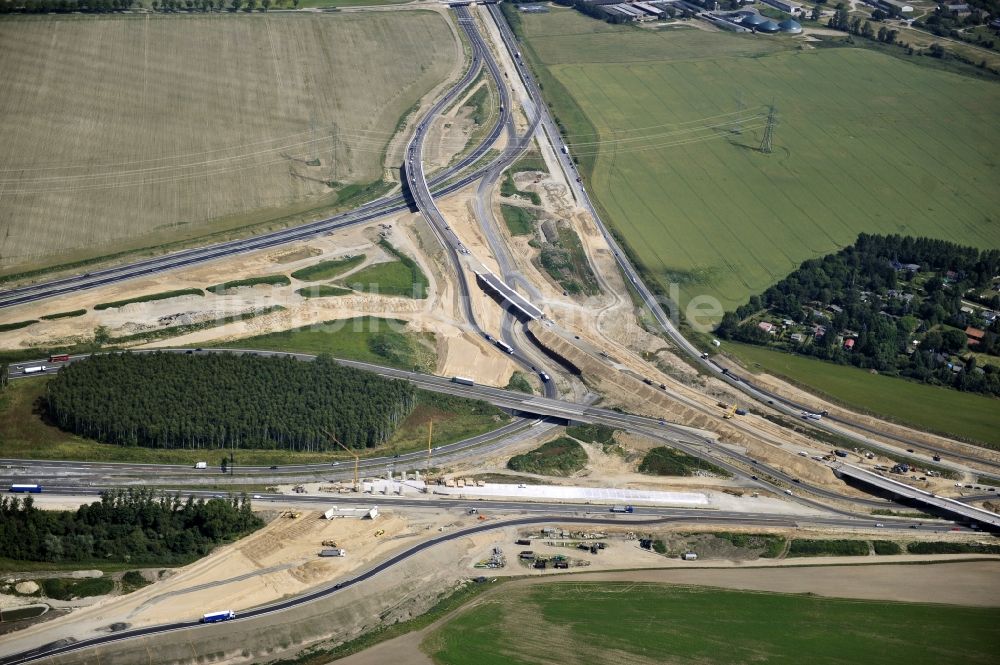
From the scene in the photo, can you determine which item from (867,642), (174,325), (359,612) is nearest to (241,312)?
(174,325)

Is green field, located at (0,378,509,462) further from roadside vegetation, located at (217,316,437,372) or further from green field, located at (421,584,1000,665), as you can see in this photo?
green field, located at (421,584,1000,665)

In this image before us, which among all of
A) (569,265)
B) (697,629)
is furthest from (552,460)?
(569,265)

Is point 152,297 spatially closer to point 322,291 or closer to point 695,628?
point 322,291

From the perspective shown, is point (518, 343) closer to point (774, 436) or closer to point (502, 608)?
point (774, 436)

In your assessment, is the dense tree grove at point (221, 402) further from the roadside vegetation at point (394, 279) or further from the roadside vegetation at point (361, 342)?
the roadside vegetation at point (394, 279)

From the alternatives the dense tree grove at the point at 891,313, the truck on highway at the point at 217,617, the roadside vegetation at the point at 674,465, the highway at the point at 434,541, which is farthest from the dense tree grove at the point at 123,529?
the dense tree grove at the point at 891,313

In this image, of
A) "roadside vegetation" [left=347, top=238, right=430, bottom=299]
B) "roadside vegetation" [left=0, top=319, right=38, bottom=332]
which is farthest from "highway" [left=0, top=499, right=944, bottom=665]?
"roadside vegetation" [left=0, top=319, right=38, bottom=332]
